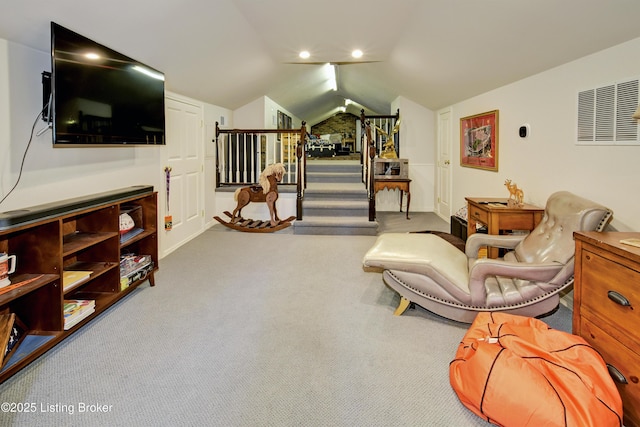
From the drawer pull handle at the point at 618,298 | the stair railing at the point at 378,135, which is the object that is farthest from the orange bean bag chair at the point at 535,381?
the stair railing at the point at 378,135

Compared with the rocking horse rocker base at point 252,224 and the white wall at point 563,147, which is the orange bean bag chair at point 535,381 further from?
the rocking horse rocker base at point 252,224

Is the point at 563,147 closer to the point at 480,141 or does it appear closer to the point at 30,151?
the point at 480,141

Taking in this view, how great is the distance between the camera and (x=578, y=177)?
9.94 ft

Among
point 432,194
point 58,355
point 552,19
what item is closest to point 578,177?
point 552,19

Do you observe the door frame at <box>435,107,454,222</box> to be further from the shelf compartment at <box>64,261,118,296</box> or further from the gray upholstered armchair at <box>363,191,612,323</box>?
the shelf compartment at <box>64,261,118,296</box>

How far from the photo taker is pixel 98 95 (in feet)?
8.82

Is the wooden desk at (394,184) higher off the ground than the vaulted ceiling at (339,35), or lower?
lower

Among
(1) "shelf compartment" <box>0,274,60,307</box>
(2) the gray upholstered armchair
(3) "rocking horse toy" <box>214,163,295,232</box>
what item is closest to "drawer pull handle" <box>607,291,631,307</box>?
(2) the gray upholstered armchair

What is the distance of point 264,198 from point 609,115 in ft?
14.2

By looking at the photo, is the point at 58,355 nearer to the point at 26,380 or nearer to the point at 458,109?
the point at 26,380

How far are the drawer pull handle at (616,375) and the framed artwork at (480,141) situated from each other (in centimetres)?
330

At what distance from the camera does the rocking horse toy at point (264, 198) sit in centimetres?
580

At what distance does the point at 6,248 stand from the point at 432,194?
22.4 feet

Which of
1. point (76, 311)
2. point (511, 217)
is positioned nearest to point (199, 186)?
point (76, 311)
